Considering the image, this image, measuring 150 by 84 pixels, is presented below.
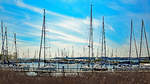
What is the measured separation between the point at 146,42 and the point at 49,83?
40.6m

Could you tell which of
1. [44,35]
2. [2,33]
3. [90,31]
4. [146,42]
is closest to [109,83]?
[90,31]

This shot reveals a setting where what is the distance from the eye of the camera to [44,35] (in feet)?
142

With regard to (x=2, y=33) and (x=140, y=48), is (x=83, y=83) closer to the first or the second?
(x=140, y=48)

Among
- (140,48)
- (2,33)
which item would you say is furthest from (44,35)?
(140,48)

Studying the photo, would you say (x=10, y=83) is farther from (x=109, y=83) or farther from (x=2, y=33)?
(x=2, y=33)

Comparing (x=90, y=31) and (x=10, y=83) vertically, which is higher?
(x=90, y=31)

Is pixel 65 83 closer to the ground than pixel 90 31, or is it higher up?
closer to the ground

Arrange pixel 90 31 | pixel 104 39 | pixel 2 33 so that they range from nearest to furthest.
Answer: pixel 90 31 < pixel 104 39 < pixel 2 33

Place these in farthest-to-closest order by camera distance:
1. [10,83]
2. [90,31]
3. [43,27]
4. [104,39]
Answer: [104,39], [43,27], [90,31], [10,83]

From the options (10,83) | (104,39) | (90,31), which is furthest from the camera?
(104,39)

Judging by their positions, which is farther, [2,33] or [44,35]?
[2,33]

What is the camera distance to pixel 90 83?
38.2 feet

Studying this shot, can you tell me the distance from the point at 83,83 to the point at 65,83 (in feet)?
3.53

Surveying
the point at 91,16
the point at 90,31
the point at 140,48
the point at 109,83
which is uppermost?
the point at 91,16
